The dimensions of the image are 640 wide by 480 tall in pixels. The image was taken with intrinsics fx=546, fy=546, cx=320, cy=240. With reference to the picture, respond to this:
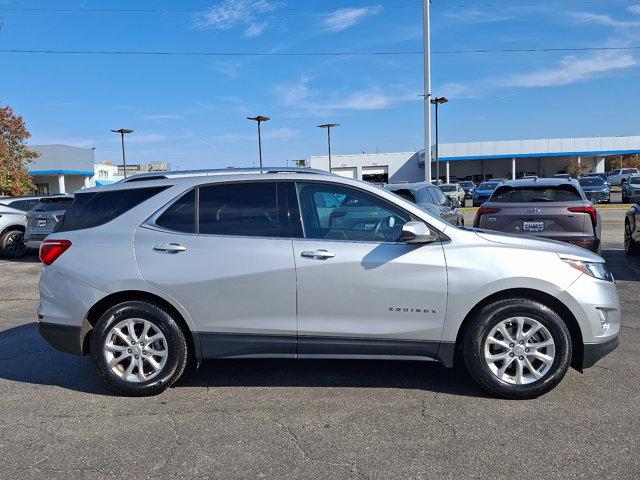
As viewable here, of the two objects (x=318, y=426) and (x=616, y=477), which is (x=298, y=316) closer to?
(x=318, y=426)

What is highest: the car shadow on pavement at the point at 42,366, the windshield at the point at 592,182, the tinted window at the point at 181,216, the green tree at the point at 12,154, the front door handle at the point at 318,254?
the green tree at the point at 12,154

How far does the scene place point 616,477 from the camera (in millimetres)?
3057

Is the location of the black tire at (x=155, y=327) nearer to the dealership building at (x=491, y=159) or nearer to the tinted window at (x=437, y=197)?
the tinted window at (x=437, y=197)

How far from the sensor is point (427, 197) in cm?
996

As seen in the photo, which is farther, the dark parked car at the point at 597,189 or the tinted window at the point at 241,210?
the dark parked car at the point at 597,189

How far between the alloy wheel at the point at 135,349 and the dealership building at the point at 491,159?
6489cm

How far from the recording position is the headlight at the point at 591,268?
13.7 feet

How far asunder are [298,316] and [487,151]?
232 ft

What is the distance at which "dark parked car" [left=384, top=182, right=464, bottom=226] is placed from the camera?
945 centimetres

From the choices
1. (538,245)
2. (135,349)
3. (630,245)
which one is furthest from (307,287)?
(630,245)

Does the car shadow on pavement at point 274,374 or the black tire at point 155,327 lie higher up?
the black tire at point 155,327

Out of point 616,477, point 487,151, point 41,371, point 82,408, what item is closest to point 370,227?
point 616,477

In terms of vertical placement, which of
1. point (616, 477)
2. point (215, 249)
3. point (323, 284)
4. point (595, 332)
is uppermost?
point (215, 249)

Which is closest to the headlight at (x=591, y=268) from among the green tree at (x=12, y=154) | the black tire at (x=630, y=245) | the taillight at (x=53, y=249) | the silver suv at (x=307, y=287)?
the silver suv at (x=307, y=287)
